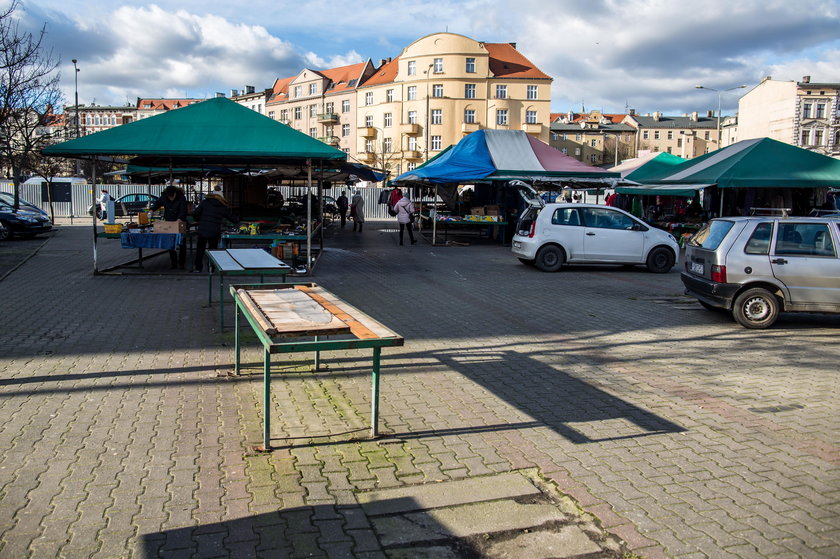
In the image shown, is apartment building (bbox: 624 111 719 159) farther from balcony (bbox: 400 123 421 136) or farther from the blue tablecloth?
the blue tablecloth

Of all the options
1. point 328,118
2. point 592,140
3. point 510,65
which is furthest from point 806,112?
point 328,118

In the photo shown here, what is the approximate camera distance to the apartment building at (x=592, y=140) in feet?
380

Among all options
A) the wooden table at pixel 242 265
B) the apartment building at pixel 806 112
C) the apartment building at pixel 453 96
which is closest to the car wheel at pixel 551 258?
the wooden table at pixel 242 265

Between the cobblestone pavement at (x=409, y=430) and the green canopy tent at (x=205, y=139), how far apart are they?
4031 millimetres

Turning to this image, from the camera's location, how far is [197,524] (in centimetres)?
371

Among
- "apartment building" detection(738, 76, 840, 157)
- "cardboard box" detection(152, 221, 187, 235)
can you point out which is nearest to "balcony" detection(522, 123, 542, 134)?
"apartment building" detection(738, 76, 840, 157)

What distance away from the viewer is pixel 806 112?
79.3 metres

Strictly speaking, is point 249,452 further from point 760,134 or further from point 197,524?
point 760,134

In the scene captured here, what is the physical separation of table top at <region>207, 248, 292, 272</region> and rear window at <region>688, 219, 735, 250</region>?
6.33m

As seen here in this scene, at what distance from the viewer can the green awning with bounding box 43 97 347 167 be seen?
1299cm

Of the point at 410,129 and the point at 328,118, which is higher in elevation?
the point at 328,118

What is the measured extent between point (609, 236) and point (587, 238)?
556mm

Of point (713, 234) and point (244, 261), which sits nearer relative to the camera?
point (244, 261)

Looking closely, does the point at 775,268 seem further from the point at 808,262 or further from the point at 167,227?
the point at 167,227
